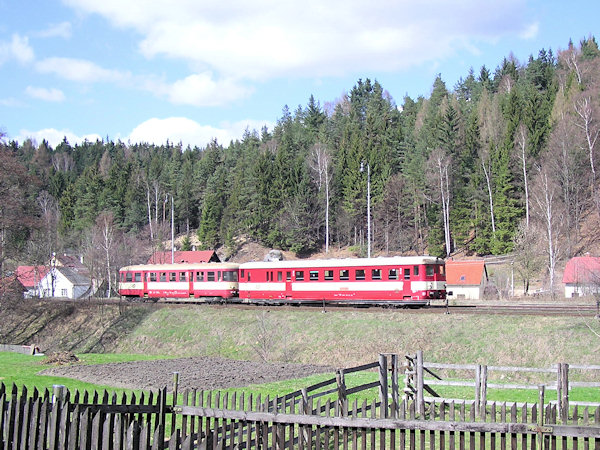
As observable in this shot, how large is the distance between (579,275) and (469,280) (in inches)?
359

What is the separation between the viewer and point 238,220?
82.2m

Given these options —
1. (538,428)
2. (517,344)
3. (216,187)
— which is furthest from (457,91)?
(538,428)

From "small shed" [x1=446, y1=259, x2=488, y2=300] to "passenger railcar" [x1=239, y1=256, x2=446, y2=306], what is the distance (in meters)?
20.2

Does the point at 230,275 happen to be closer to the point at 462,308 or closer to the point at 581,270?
the point at 462,308

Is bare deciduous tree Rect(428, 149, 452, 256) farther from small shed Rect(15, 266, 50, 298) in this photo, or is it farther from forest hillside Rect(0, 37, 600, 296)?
small shed Rect(15, 266, 50, 298)

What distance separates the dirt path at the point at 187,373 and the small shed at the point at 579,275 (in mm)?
26848

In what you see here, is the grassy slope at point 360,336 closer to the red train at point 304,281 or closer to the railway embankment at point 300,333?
the railway embankment at point 300,333

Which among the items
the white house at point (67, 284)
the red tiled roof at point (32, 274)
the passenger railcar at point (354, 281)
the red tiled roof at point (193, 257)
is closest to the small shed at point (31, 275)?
the red tiled roof at point (32, 274)

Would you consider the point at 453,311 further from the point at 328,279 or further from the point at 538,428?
the point at 538,428

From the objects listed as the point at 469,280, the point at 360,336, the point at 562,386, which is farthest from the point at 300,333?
the point at 469,280

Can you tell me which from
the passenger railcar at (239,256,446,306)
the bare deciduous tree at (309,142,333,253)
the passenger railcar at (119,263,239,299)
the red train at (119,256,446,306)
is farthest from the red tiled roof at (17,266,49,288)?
the bare deciduous tree at (309,142,333,253)

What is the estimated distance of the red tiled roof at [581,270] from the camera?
42.5m

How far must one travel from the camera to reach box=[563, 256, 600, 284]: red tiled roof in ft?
139

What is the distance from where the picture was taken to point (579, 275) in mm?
44562
